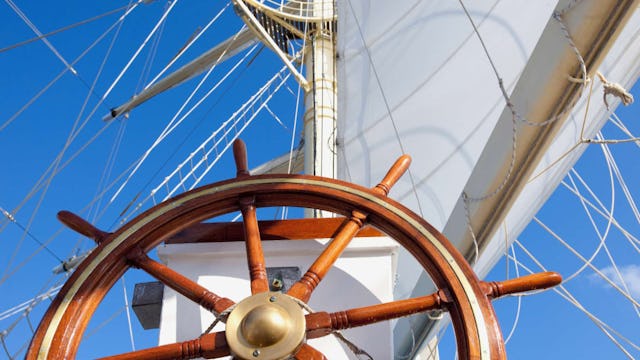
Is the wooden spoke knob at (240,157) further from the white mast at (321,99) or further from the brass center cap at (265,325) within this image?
the white mast at (321,99)

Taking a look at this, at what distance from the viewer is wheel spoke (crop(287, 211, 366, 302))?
4.03 ft

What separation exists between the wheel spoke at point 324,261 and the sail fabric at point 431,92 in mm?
1187

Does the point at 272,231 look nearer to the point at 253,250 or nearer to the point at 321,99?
the point at 253,250

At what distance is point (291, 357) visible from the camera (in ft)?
3.63

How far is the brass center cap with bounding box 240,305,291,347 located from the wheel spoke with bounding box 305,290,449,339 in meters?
0.08

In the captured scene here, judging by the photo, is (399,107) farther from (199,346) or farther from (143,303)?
(199,346)

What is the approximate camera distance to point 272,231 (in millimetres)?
1693

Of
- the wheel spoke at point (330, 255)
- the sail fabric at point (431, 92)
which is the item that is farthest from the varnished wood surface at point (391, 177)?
the sail fabric at point (431, 92)

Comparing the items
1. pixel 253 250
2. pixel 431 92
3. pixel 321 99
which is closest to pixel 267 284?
pixel 253 250

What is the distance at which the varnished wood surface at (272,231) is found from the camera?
1685 mm

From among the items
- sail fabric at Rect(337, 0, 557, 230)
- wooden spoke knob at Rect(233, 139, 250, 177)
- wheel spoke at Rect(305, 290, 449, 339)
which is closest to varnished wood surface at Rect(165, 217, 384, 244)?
wooden spoke knob at Rect(233, 139, 250, 177)

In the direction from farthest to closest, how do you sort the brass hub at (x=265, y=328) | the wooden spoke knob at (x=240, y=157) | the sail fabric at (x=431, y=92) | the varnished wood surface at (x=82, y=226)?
1. the sail fabric at (x=431, y=92)
2. the wooden spoke knob at (x=240, y=157)
3. the varnished wood surface at (x=82, y=226)
4. the brass hub at (x=265, y=328)

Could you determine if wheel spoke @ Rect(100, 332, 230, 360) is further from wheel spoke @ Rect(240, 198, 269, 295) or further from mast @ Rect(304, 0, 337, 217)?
mast @ Rect(304, 0, 337, 217)

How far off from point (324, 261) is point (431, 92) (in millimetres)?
1572
